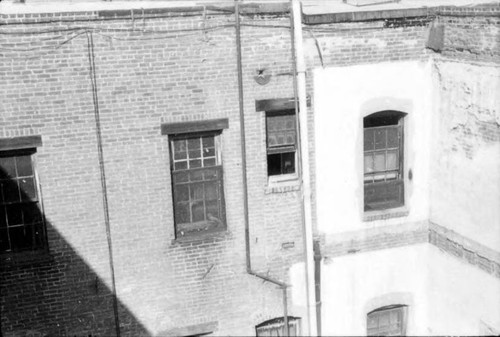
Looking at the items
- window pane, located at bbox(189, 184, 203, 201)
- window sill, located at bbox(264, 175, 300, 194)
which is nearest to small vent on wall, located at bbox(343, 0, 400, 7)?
window sill, located at bbox(264, 175, 300, 194)

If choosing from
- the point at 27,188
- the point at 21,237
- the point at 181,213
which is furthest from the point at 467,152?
the point at 21,237

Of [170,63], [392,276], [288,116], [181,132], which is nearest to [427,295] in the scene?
[392,276]

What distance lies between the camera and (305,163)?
10.5 metres

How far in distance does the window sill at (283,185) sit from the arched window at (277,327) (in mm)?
2577

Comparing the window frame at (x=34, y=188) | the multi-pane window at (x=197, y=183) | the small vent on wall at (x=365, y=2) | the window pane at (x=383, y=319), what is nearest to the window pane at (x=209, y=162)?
the multi-pane window at (x=197, y=183)

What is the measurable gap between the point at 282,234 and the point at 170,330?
2.73 meters

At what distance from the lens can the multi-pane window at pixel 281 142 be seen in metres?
10.9

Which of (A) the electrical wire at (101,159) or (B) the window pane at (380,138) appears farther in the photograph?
(B) the window pane at (380,138)

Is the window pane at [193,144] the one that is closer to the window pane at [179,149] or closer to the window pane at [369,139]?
the window pane at [179,149]

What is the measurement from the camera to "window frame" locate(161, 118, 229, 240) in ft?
33.7

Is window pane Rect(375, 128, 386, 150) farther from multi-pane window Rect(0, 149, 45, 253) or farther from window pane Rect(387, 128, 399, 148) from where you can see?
multi-pane window Rect(0, 149, 45, 253)

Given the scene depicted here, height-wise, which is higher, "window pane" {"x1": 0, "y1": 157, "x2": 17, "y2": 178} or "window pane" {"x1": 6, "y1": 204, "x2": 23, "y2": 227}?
"window pane" {"x1": 0, "y1": 157, "x2": 17, "y2": 178}

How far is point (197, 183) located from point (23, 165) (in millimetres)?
2961

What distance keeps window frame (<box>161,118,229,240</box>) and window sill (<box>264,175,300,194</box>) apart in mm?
897
